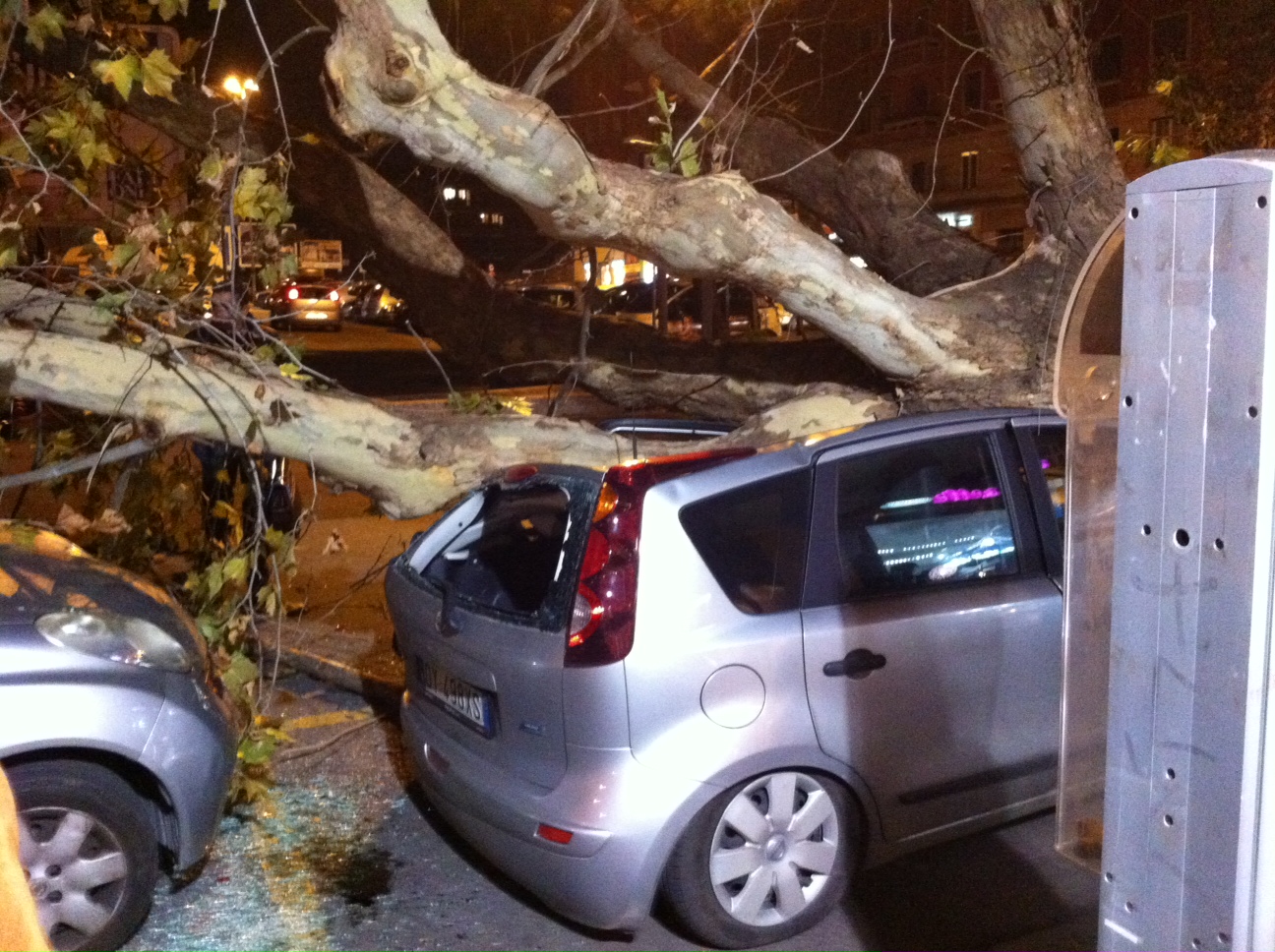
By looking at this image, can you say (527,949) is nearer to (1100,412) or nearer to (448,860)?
(448,860)

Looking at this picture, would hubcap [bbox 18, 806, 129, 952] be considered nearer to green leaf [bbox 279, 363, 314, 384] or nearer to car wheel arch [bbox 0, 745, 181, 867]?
car wheel arch [bbox 0, 745, 181, 867]

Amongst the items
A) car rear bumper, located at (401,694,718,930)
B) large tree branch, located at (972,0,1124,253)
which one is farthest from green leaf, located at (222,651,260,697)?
large tree branch, located at (972,0,1124,253)

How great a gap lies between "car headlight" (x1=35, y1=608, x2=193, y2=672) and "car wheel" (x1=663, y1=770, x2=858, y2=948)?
1.80 m

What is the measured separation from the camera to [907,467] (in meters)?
4.39

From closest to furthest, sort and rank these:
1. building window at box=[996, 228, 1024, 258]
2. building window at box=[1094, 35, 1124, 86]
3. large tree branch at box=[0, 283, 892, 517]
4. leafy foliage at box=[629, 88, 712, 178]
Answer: large tree branch at box=[0, 283, 892, 517]
leafy foliage at box=[629, 88, 712, 178]
building window at box=[996, 228, 1024, 258]
building window at box=[1094, 35, 1124, 86]

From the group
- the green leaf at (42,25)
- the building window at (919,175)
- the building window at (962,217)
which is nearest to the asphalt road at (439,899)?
the green leaf at (42,25)

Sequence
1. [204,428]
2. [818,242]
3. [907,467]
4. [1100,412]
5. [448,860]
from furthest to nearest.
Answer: [818,242], [204,428], [448,860], [907,467], [1100,412]

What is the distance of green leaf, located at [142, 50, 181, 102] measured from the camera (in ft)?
17.9

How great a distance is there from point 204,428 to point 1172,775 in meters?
4.16

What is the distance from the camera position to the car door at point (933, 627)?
404 centimetres

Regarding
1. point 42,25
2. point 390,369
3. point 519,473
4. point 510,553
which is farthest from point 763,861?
point 390,369

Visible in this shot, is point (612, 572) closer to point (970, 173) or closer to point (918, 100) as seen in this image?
point (970, 173)

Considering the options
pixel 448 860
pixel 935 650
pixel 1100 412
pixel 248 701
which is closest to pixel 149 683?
pixel 248 701

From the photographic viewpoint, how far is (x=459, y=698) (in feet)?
14.0
